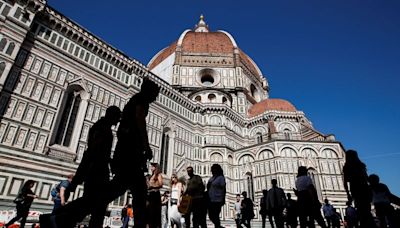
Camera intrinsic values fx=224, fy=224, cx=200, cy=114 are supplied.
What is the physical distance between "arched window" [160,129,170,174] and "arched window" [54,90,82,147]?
8.57 m

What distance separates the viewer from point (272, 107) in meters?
32.0

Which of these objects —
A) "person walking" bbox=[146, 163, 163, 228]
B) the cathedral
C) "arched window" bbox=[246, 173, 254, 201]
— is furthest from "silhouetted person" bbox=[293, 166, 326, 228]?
"arched window" bbox=[246, 173, 254, 201]

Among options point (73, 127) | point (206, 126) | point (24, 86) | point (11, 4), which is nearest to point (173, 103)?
point (206, 126)

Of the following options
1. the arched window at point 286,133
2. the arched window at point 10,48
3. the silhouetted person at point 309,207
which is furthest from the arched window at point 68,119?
the arched window at point 286,133

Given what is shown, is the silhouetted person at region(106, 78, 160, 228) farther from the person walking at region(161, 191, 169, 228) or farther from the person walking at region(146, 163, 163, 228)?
the person walking at region(161, 191, 169, 228)

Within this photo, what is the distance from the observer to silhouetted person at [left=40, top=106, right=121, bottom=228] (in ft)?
Result: 9.19

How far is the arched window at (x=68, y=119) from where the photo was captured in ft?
51.3

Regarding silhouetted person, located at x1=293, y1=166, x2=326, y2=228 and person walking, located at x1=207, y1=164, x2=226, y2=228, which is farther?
silhouetted person, located at x1=293, y1=166, x2=326, y2=228

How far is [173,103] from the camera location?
25.5 m

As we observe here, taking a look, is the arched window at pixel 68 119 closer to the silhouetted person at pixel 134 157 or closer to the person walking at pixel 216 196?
the person walking at pixel 216 196

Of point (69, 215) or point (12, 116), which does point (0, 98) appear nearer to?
point (12, 116)

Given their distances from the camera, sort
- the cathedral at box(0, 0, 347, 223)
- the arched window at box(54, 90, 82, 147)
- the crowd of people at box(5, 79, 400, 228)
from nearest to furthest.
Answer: the crowd of people at box(5, 79, 400, 228)
the cathedral at box(0, 0, 347, 223)
the arched window at box(54, 90, 82, 147)

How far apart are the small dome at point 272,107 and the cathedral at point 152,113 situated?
0.71 ft

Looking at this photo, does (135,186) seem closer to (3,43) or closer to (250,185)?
(3,43)
